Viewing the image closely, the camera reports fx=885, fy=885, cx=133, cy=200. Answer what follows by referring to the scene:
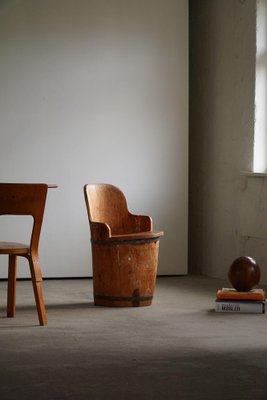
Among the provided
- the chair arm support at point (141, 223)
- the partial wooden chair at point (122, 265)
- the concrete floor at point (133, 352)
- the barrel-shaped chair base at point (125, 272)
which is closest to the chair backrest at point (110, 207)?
the chair arm support at point (141, 223)

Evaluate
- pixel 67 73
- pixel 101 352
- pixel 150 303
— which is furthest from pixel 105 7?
pixel 101 352

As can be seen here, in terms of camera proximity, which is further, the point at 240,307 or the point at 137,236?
the point at 137,236

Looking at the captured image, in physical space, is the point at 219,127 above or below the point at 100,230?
above

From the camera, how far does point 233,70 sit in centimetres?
741

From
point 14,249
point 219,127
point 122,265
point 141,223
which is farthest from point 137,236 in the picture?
point 219,127

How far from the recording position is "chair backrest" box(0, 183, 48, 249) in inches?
205

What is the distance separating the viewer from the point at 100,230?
19.6ft

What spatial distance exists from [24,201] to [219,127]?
282 centimetres

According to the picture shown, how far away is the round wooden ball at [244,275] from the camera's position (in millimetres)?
5930

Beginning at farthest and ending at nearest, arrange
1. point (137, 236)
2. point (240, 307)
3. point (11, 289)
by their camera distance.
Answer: point (137, 236), point (240, 307), point (11, 289)

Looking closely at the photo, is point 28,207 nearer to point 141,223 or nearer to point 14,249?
point 14,249

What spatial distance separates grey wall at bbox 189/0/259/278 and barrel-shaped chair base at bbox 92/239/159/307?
148 cm

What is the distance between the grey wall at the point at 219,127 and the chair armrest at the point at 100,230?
5.50ft

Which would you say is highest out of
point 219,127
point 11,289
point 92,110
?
point 92,110
